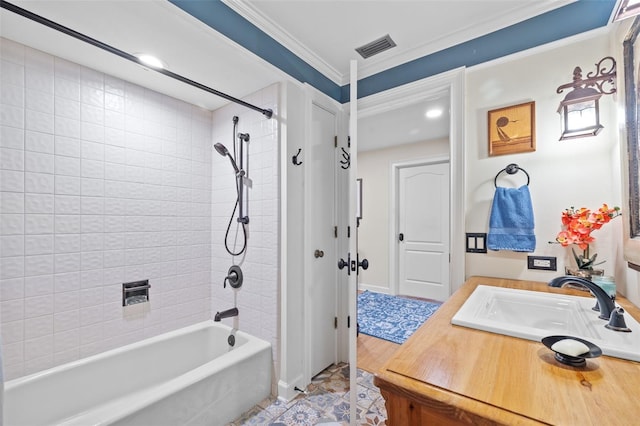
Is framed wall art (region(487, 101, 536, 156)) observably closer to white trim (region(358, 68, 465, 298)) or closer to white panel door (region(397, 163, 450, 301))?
white trim (region(358, 68, 465, 298))

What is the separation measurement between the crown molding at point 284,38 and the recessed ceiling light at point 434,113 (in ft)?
3.56

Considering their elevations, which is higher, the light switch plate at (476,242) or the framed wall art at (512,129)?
the framed wall art at (512,129)

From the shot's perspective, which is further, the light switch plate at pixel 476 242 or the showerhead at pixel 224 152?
the showerhead at pixel 224 152

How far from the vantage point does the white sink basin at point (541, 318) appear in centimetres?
81

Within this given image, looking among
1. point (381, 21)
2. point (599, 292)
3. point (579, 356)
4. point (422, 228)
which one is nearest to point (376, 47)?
point (381, 21)

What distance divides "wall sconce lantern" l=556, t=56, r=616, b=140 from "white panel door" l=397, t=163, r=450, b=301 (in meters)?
2.37

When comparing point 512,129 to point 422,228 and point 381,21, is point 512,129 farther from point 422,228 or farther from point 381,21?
point 422,228

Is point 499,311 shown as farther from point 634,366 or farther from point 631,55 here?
point 631,55

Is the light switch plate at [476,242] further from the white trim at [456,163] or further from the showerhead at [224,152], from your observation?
the showerhead at [224,152]

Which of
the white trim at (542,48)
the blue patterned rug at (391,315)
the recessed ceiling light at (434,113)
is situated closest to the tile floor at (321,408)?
the blue patterned rug at (391,315)

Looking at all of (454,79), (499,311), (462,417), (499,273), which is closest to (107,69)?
(454,79)

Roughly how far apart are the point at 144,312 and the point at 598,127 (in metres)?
2.98

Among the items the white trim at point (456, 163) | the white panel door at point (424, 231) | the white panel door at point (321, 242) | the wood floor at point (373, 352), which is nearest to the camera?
the white trim at point (456, 163)

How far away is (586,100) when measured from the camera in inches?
55.2
